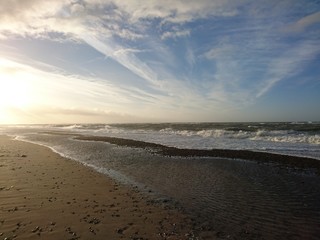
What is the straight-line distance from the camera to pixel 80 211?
29.8 ft

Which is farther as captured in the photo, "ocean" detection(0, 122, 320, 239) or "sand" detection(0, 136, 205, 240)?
"ocean" detection(0, 122, 320, 239)

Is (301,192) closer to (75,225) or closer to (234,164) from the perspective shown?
(234,164)

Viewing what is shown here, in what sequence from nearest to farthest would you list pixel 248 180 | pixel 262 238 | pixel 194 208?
pixel 262 238 → pixel 194 208 → pixel 248 180

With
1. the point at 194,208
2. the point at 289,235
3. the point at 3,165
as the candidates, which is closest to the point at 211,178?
the point at 194,208

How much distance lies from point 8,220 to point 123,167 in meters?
9.84

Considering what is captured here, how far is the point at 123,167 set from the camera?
17.8m

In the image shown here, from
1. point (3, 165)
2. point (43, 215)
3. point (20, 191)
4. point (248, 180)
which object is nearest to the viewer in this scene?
point (43, 215)

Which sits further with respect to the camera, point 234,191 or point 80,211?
point 234,191

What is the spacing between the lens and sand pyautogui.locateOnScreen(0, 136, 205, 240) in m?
7.45

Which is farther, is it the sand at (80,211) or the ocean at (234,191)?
the ocean at (234,191)

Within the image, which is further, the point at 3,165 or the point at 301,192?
the point at 3,165

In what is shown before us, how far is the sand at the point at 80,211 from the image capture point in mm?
7449

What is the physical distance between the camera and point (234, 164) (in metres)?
18.6

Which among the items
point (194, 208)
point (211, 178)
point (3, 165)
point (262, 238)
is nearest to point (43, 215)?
point (194, 208)
